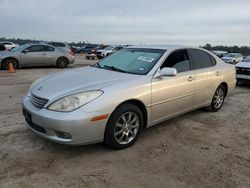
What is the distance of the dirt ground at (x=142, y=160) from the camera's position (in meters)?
3.00

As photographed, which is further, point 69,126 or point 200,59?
point 200,59

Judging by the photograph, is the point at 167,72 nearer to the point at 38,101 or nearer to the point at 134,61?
the point at 134,61

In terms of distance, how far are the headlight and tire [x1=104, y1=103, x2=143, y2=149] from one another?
42cm

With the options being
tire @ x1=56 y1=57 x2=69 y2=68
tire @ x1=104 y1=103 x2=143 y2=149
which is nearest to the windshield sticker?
tire @ x1=104 y1=103 x2=143 y2=149

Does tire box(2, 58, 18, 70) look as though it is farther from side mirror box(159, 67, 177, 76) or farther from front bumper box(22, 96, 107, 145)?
side mirror box(159, 67, 177, 76)

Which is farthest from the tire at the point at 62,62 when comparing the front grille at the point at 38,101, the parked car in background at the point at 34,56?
the front grille at the point at 38,101

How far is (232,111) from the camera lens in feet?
19.9

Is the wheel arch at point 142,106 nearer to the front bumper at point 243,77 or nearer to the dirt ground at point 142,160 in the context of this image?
the dirt ground at point 142,160

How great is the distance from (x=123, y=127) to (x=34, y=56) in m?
11.2

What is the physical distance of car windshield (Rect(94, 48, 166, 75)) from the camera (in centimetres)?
432

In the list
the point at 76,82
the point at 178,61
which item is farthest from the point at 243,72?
the point at 76,82

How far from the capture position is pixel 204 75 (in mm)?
5234

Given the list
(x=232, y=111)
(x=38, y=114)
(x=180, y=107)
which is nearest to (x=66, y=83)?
(x=38, y=114)

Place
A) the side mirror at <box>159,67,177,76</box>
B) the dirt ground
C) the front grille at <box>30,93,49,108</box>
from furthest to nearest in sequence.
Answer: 1. the side mirror at <box>159,67,177,76</box>
2. the front grille at <box>30,93,49,108</box>
3. the dirt ground
